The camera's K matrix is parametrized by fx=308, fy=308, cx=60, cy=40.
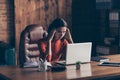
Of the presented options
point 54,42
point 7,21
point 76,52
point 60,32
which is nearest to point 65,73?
point 76,52

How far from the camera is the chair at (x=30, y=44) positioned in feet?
13.1

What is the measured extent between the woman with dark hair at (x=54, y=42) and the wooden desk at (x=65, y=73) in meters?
0.60

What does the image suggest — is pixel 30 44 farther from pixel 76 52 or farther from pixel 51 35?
pixel 76 52

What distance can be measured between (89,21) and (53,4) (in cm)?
94

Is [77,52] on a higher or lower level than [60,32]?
lower

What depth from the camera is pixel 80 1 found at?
6.84 m

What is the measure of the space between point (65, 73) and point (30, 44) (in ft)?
3.21

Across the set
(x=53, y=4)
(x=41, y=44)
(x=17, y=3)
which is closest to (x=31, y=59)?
(x=41, y=44)

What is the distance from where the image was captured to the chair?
3.99 metres

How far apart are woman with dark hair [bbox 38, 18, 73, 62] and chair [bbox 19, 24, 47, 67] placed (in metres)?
0.08

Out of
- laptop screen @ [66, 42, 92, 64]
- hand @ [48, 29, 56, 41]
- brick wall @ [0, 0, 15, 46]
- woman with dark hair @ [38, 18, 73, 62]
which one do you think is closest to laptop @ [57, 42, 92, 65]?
laptop screen @ [66, 42, 92, 64]

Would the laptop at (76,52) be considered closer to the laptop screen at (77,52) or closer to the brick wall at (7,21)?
the laptop screen at (77,52)

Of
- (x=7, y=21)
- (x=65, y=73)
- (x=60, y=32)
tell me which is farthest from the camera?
(x=7, y=21)

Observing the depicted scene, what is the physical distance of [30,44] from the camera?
4.07m
